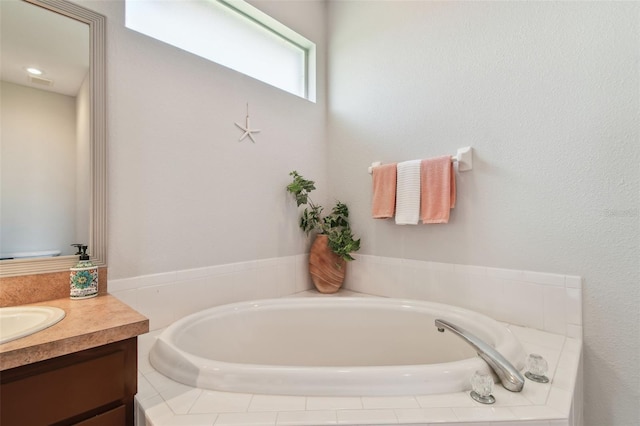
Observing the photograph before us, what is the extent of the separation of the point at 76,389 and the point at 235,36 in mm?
1973

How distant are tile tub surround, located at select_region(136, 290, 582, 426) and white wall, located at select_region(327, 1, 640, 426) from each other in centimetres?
57

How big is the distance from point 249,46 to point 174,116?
837 millimetres

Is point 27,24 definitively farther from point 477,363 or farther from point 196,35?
point 477,363

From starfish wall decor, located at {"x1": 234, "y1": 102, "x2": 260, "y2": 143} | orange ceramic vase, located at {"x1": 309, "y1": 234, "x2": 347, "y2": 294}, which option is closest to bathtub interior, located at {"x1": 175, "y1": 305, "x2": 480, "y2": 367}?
orange ceramic vase, located at {"x1": 309, "y1": 234, "x2": 347, "y2": 294}

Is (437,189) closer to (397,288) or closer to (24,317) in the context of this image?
(397,288)

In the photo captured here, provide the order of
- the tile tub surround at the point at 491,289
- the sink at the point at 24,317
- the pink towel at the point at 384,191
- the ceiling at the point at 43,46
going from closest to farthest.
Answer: the sink at the point at 24,317
the ceiling at the point at 43,46
the tile tub surround at the point at 491,289
the pink towel at the point at 384,191

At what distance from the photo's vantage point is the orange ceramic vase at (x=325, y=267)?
6.66 ft

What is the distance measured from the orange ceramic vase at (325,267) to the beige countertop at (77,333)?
1.23 metres

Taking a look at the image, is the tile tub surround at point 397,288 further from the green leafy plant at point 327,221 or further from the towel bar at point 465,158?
the towel bar at point 465,158

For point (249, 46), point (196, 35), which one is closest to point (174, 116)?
point (196, 35)

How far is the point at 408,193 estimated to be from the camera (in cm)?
172

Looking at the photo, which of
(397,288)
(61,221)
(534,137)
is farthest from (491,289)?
(61,221)

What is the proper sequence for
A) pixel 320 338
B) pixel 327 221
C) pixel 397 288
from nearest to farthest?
pixel 320 338 → pixel 397 288 → pixel 327 221

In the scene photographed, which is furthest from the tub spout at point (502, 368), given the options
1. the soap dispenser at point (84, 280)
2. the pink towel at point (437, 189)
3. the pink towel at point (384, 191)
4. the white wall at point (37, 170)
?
the white wall at point (37, 170)
